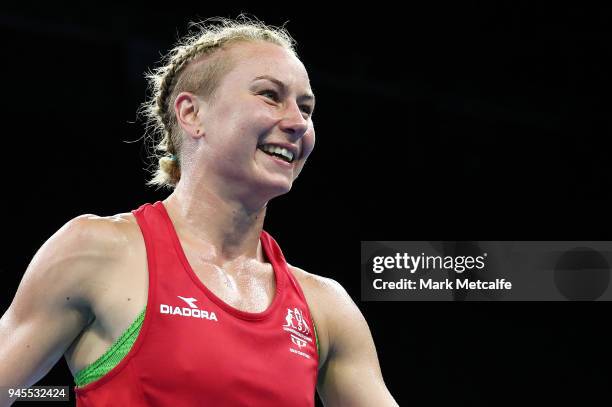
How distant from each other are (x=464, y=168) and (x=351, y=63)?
961 mm

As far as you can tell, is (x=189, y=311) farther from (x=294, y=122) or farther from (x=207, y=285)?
(x=294, y=122)

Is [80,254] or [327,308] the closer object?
[80,254]

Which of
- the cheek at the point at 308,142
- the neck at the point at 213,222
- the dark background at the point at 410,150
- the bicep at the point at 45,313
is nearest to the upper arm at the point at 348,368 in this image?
the neck at the point at 213,222

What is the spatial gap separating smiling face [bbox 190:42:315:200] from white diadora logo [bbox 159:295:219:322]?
337 mm

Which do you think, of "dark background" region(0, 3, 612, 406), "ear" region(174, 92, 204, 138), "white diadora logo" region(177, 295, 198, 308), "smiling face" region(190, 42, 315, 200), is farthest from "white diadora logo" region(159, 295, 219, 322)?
"dark background" region(0, 3, 612, 406)

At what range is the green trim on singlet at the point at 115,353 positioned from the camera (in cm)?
174

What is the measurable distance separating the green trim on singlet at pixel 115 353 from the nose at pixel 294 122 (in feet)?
1.82

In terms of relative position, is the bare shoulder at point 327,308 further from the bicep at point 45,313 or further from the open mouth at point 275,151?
the bicep at point 45,313

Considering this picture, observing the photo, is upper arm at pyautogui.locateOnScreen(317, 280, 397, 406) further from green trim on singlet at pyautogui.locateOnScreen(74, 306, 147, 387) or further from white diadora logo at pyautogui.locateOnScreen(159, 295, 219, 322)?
green trim on singlet at pyautogui.locateOnScreen(74, 306, 147, 387)

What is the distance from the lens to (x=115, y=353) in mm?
1749

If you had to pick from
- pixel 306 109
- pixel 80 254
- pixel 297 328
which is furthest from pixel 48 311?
pixel 306 109

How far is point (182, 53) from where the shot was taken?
7.39 ft

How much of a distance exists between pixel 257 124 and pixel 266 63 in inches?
7.3

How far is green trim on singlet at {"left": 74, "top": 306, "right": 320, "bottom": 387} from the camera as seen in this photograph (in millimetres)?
1742
